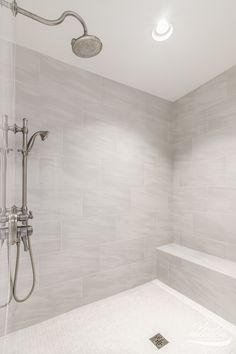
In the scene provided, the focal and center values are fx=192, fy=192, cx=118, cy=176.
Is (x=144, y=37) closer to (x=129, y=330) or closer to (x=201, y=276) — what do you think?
(x=201, y=276)

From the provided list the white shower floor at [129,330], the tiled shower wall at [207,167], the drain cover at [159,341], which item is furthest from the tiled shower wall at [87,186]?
the drain cover at [159,341]

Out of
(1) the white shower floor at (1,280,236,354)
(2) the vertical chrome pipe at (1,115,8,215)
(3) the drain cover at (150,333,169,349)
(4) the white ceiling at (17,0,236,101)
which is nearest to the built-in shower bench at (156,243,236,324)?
(1) the white shower floor at (1,280,236,354)

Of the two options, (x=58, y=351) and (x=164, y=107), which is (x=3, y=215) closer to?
(x=58, y=351)

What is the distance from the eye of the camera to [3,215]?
2.76ft

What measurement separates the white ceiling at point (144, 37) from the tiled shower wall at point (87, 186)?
0.14 metres

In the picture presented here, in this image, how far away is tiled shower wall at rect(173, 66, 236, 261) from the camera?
5.76 feet

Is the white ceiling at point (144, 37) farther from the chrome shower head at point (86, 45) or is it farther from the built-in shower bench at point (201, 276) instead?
the built-in shower bench at point (201, 276)

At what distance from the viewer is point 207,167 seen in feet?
6.32

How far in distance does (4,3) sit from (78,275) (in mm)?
1739

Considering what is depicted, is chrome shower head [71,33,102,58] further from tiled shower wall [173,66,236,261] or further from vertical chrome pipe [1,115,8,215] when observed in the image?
tiled shower wall [173,66,236,261]

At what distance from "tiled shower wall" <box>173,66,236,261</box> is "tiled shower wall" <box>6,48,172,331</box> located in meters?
0.23

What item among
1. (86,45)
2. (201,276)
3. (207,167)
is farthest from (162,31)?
(201,276)

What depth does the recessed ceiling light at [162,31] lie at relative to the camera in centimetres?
130

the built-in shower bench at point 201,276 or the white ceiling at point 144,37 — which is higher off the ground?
the white ceiling at point 144,37
